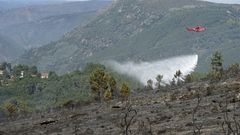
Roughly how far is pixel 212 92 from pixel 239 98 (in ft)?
72.2

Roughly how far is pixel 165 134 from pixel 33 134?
22.2 meters

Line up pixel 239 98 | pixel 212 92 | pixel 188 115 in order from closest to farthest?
pixel 188 115 < pixel 239 98 < pixel 212 92

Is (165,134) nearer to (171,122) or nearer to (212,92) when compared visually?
(171,122)

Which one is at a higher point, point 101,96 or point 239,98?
point 239,98

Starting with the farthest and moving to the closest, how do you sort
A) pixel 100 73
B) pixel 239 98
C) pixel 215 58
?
pixel 215 58 < pixel 100 73 < pixel 239 98

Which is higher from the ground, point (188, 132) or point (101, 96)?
point (188, 132)

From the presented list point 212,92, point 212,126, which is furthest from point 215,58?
point 212,126

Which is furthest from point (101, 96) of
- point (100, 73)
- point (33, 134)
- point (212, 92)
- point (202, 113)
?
point (202, 113)

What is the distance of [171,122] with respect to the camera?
4297 cm

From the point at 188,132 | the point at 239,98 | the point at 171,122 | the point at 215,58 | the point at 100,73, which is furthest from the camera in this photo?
the point at 215,58

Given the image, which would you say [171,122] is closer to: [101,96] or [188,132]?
[188,132]

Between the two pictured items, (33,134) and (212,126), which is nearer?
(212,126)

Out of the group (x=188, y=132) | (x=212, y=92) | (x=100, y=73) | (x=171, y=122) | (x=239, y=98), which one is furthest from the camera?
(x=100, y=73)

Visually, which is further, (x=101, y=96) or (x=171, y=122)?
(x=101, y=96)
